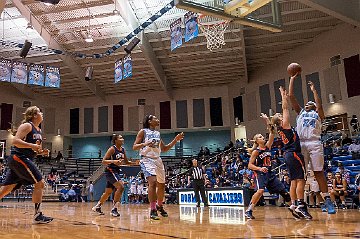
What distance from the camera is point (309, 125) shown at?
17.7 ft

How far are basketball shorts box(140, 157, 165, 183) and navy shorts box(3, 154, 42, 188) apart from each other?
5.95 feet

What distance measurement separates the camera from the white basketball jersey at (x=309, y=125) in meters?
5.38

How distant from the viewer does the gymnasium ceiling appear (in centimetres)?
1819

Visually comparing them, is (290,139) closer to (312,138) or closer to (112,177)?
(312,138)

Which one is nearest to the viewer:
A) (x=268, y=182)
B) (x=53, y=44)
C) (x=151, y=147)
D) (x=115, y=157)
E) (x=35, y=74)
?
(x=151, y=147)

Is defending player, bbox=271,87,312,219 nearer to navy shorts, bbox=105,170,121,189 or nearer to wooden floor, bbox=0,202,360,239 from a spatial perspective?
wooden floor, bbox=0,202,360,239

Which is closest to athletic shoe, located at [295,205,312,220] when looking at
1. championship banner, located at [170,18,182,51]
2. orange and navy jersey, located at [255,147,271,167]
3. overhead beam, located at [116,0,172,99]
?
orange and navy jersey, located at [255,147,271,167]

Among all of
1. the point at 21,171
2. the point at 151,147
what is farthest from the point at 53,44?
the point at 21,171

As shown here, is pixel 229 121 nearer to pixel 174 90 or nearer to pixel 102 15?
pixel 174 90

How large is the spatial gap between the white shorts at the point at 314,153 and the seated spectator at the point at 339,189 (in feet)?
17.1

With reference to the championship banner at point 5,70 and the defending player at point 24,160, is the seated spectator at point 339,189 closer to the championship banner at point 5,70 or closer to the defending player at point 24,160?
the defending player at point 24,160

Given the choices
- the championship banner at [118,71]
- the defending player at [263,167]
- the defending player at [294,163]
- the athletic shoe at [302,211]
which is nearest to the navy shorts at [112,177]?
the defending player at [263,167]

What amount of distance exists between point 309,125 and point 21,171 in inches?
154

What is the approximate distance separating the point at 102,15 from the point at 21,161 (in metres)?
15.3
